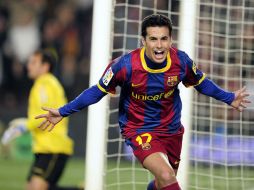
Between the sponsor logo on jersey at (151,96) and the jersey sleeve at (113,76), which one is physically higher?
the jersey sleeve at (113,76)

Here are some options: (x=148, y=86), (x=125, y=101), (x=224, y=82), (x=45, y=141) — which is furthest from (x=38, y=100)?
(x=224, y=82)

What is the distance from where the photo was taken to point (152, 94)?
274 inches

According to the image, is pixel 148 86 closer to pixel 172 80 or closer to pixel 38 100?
pixel 172 80

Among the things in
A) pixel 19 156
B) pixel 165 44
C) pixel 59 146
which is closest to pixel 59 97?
pixel 59 146

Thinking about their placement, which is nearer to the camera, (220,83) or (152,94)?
(152,94)

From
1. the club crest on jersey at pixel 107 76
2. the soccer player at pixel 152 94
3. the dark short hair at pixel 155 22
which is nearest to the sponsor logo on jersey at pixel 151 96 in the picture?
the soccer player at pixel 152 94

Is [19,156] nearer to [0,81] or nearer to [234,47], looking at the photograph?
[0,81]

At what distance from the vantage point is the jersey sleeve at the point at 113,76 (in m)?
6.85

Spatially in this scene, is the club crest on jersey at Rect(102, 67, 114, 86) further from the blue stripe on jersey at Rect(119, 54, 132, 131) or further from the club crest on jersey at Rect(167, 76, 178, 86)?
the club crest on jersey at Rect(167, 76, 178, 86)

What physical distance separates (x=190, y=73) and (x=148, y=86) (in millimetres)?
386

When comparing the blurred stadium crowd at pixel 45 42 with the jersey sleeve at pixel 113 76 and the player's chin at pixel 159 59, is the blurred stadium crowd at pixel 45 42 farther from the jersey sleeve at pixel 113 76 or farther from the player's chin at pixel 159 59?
the player's chin at pixel 159 59

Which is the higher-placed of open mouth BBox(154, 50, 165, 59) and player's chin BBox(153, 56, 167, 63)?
open mouth BBox(154, 50, 165, 59)

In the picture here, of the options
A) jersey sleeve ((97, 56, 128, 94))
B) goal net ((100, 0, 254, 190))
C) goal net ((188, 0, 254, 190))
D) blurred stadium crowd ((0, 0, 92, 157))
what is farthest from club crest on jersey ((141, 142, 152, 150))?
blurred stadium crowd ((0, 0, 92, 157))

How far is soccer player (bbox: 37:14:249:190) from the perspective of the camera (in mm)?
6758
